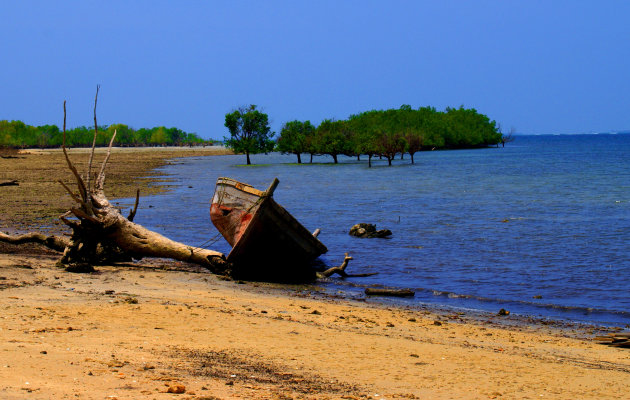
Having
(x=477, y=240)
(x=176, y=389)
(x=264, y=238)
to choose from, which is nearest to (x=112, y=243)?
(x=264, y=238)

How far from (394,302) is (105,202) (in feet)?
23.4

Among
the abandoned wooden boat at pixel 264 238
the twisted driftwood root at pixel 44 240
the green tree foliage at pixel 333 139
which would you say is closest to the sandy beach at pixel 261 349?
the abandoned wooden boat at pixel 264 238

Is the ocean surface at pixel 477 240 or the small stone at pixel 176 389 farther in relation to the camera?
the ocean surface at pixel 477 240

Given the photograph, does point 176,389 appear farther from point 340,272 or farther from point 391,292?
point 340,272

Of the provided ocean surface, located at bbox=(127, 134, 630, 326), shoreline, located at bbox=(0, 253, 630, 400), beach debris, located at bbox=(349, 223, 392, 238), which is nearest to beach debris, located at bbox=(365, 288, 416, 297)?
ocean surface, located at bbox=(127, 134, 630, 326)

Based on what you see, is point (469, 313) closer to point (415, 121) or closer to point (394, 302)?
point (394, 302)

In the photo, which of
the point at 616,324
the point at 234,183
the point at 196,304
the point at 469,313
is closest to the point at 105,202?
the point at 234,183

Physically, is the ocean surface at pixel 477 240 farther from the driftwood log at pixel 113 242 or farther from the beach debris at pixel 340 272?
the driftwood log at pixel 113 242

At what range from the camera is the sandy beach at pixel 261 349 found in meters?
6.18

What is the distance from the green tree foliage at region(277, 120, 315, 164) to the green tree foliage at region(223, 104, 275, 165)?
3.39m

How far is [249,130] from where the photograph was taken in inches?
3378

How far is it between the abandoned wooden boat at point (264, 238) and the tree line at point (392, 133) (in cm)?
6493

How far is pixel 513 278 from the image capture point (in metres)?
15.4

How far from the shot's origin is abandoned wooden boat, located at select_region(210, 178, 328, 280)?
47.9ft
